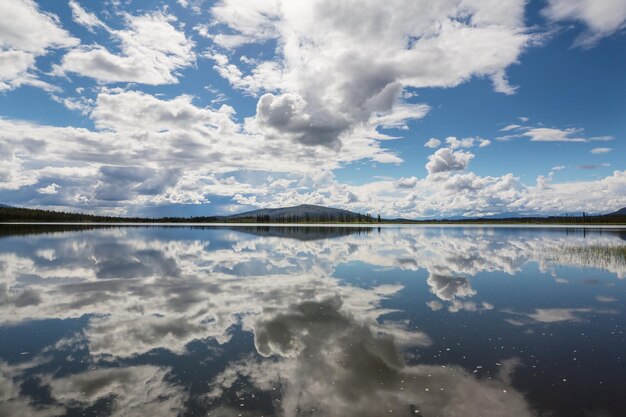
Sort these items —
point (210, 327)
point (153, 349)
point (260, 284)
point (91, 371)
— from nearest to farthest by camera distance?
1. point (91, 371)
2. point (153, 349)
3. point (210, 327)
4. point (260, 284)

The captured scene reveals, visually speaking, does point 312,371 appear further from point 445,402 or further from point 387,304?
point 387,304

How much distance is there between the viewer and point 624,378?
39.3 ft

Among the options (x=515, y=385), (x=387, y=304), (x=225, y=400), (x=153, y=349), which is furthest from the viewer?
(x=387, y=304)

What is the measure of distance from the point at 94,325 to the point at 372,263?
1038 inches

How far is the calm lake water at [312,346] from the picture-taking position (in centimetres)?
1070

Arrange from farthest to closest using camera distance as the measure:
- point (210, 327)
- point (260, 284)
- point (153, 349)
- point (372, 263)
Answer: point (372, 263) < point (260, 284) < point (210, 327) < point (153, 349)

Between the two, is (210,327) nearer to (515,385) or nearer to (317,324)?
(317,324)

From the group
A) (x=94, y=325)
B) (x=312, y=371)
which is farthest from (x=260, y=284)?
(x=312, y=371)

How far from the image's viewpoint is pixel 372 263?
3875 cm

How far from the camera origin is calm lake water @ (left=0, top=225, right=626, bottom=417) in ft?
35.1

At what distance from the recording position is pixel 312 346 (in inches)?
594

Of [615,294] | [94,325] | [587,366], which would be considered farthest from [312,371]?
[615,294]

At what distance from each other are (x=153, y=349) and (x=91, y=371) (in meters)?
2.32

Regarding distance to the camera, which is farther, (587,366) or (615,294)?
(615,294)
